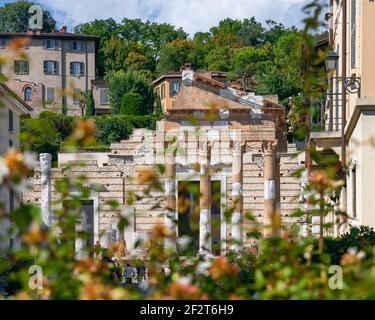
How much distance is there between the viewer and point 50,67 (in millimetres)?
89938

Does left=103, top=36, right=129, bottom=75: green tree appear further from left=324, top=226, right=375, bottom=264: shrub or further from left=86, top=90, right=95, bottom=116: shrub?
left=324, top=226, right=375, bottom=264: shrub

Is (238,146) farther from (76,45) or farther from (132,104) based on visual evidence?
(76,45)

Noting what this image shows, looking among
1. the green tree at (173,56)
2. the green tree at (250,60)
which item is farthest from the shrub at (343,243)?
the green tree at (173,56)

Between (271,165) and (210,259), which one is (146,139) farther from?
(210,259)

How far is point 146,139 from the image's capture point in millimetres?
52719

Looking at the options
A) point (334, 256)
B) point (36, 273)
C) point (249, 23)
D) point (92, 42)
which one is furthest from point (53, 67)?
point (36, 273)

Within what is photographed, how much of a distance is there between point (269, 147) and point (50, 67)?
42.8 metres

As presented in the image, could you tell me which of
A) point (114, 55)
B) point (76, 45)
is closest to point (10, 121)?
point (76, 45)

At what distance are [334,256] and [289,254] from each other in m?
7.10

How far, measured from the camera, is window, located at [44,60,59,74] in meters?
89.6

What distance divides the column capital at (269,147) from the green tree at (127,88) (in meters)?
30.3

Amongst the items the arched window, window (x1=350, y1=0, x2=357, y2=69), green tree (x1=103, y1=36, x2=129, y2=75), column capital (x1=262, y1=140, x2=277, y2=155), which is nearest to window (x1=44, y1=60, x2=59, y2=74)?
the arched window

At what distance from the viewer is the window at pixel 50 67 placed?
89.6 meters

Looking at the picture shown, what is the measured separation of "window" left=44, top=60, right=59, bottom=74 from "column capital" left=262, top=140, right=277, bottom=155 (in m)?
41.8
